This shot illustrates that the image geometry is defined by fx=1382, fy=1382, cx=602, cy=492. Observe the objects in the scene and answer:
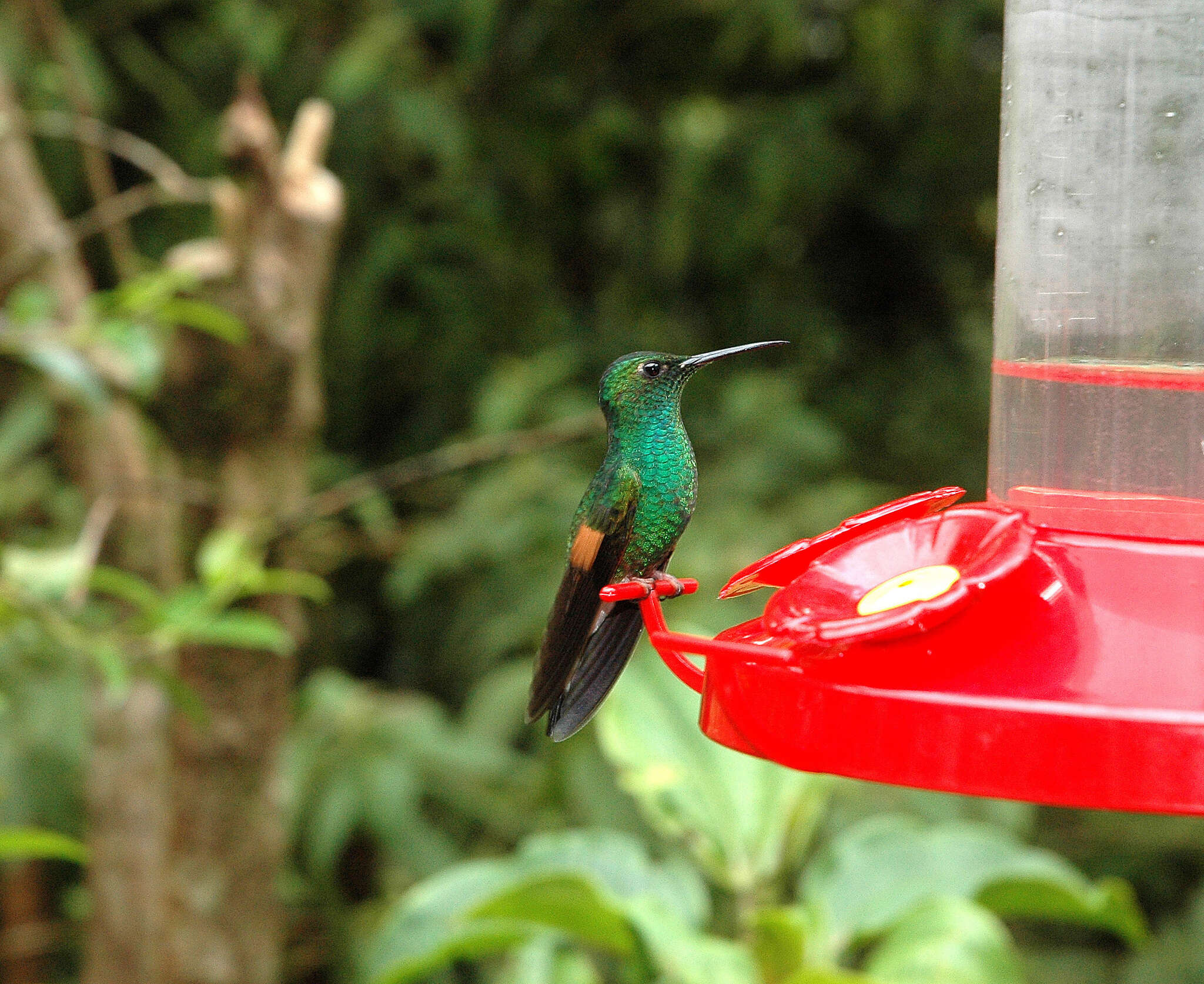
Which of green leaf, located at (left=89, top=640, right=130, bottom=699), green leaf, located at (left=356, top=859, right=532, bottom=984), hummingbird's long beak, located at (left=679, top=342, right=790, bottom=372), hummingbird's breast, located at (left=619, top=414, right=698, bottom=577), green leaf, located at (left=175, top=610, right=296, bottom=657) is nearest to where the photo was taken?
hummingbird's long beak, located at (left=679, top=342, right=790, bottom=372)

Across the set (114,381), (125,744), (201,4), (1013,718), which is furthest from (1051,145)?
(201,4)

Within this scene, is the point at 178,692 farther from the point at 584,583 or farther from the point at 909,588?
the point at 909,588

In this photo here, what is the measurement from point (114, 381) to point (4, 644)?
717 mm

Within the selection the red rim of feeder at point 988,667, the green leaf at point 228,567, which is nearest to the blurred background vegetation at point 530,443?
the green leaf at point 228,567

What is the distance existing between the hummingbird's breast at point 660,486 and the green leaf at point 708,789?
842mm

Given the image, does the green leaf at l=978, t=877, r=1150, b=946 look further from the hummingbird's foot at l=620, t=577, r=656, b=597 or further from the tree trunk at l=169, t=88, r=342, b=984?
the tree trunk at l=169, t=88, r=342, b=984

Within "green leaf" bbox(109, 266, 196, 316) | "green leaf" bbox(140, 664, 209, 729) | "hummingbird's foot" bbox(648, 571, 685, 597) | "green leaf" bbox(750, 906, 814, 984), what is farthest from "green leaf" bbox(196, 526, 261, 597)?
"green leaf" bbox(750, 906, 814, 984)

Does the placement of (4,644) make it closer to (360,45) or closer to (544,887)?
(544,887)

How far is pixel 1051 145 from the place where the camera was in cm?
167

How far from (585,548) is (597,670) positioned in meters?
0.14

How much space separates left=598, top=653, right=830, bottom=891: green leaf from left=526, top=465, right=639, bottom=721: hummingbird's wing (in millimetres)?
894

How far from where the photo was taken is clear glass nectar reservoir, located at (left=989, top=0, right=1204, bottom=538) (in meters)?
1.49

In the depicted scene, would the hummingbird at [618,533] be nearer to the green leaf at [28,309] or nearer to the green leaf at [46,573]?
the green leaf at [46,573]

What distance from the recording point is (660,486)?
1.66 metres
